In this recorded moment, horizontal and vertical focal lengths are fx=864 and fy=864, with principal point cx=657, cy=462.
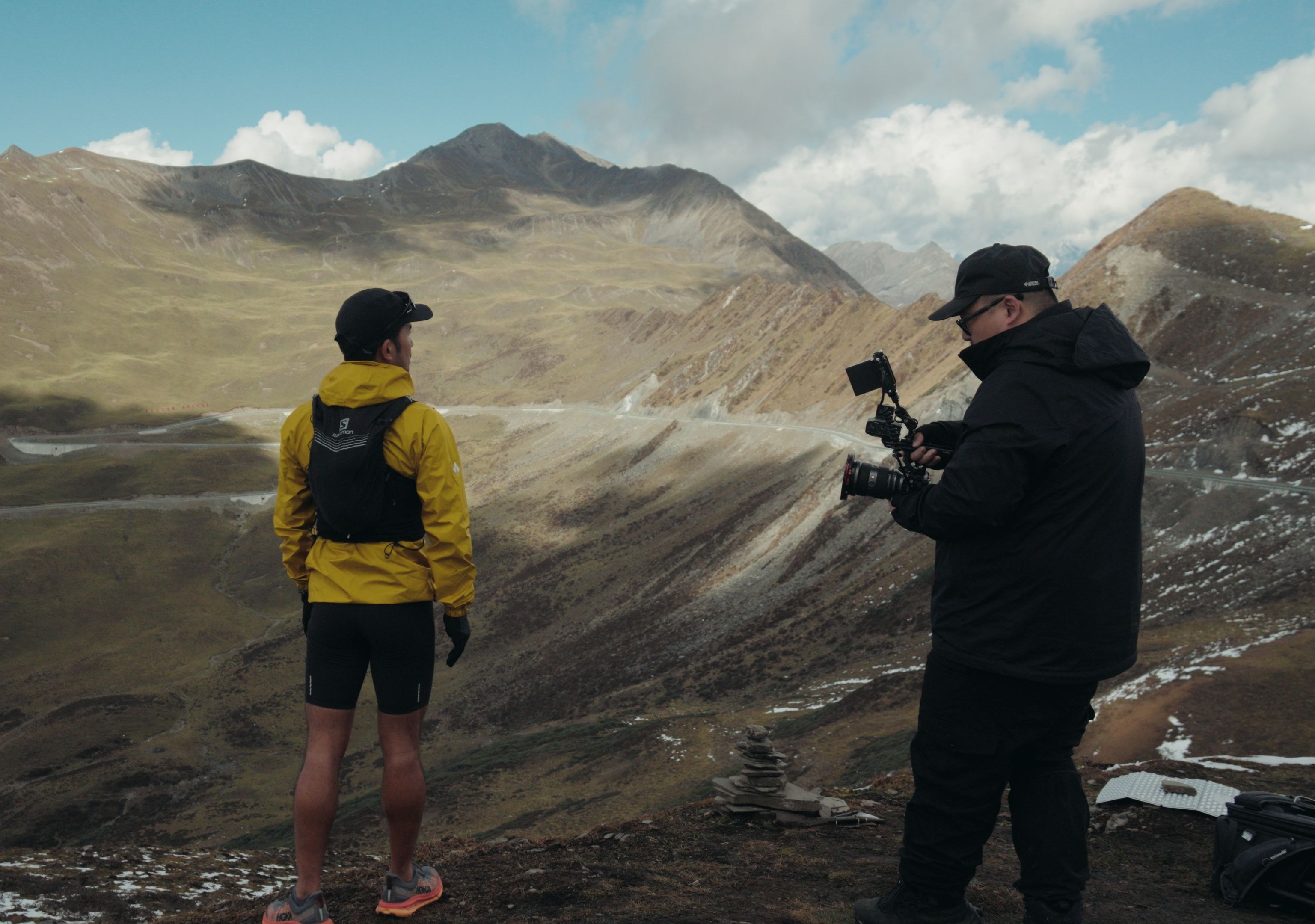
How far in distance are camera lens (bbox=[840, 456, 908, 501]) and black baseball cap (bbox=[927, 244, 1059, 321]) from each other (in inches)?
32.1

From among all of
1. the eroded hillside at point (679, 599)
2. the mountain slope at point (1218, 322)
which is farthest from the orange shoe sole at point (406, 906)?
the mountain slope at point (1218, 322)

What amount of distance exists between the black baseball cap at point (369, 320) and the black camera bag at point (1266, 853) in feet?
18.9

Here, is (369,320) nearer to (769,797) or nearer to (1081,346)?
(1081,346)

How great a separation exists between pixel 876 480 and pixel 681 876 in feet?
10.2

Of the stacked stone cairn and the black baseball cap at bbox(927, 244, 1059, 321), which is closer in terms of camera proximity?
the black baseball cap at bbox(927, 244, 1059, 321)

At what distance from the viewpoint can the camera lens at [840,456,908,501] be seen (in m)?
4.41

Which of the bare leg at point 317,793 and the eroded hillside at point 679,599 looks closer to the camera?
the bare leg at point 317,793

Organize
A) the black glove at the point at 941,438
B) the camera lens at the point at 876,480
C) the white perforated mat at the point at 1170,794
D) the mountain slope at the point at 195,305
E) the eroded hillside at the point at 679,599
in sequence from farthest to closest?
the mountain slope at the point at 195,305
the eroded hillside at the point at 679,599
the white perforated mat at the point at 1170,794
the black glove at the point at 941,438
the camera lens at the point at 876,480

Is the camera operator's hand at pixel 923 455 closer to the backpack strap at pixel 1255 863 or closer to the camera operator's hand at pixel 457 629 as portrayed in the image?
the camera operator's hand at pixel 457 629

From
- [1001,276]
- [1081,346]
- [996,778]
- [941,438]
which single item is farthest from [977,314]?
[996,778]

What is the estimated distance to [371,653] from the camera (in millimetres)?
4711

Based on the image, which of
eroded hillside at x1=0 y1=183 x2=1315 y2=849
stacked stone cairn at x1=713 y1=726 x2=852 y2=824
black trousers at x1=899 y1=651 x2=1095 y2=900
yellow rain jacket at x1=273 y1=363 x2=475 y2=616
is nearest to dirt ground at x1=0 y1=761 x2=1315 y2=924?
stacked stone cairn at x1=713 y1=726 x2=852 y2=824

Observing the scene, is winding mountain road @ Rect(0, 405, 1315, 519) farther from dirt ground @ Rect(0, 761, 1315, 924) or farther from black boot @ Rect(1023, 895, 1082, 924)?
black boot @ Rect(1023, 895, 1082, 924)

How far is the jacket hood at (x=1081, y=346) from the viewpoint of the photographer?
3.79m
